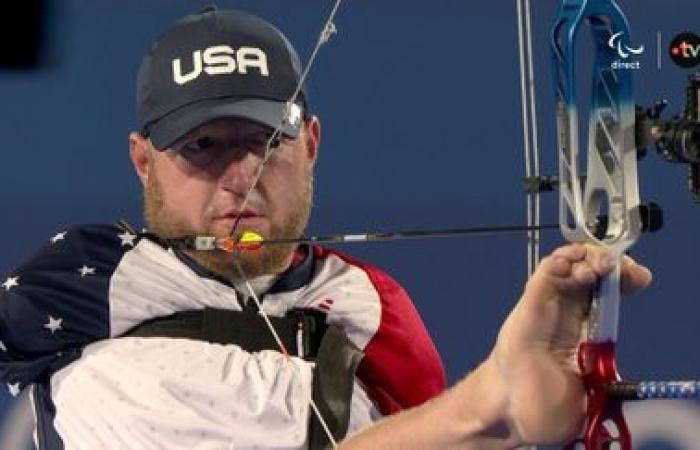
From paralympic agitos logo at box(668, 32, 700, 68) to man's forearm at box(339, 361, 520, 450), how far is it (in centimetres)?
38

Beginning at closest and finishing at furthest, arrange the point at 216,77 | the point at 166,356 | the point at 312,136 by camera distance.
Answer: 1. the point at 166,356
2. the point at 216,77
3. the point at 312,136

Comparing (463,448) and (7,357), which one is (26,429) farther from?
(463,448)

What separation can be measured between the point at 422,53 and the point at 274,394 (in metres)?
0.74

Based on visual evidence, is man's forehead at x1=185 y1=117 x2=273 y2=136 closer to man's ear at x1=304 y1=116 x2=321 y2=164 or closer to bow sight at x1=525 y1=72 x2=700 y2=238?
man's ear at x1=304 y1=116 x2=321 y2=164

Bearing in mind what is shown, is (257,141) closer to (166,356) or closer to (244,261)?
(244,261)

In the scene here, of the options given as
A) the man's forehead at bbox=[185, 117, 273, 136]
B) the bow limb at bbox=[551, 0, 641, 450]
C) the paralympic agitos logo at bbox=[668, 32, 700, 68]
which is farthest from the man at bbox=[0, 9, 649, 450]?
the paralympic agitos logo at bbox=[668, 32, 700, 68]

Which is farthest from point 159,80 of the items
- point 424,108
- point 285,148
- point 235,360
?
point 424,108

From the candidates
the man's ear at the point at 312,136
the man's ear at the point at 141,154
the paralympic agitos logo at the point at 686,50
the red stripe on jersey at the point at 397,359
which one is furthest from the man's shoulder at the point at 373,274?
the paralympic agitos logo at the point at 686,50

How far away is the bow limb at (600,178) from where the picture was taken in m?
1.46

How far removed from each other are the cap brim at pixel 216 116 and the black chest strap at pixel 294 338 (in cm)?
19

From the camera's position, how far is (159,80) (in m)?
2.03

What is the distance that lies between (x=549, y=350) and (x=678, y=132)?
202 millimetres

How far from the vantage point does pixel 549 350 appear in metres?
1.49

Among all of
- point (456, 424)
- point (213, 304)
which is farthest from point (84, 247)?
point (456, 424)
